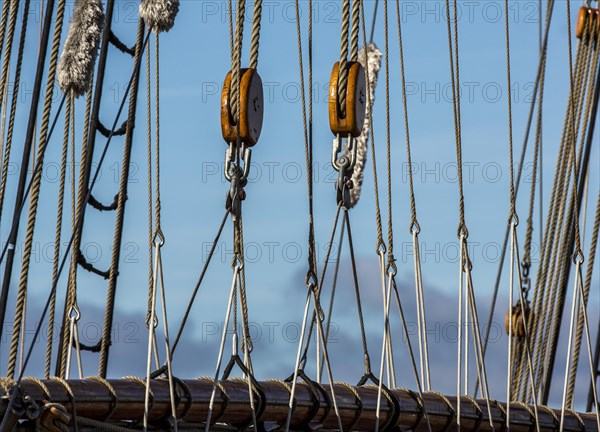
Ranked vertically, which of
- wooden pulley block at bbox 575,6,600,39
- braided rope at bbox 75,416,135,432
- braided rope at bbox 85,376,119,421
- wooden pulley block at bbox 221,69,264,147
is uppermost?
wooden pulley block at bbox 575,6,600,39

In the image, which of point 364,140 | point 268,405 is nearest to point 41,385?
point 268,405

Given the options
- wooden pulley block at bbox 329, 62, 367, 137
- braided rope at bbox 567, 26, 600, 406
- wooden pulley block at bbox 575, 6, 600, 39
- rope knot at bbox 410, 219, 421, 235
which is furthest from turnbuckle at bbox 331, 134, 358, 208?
wooden pulley block at bbox 575, 6, 600, 39

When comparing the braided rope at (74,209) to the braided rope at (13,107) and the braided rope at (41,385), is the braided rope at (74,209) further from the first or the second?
the braided rope at (41,385)

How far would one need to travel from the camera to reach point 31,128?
831 cm

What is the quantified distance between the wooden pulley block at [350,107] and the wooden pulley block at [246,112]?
1.06ft

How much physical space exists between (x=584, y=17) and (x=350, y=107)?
667 cm

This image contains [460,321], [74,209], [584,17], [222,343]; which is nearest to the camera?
[222,343]

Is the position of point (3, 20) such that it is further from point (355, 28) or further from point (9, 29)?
point (355, 28)

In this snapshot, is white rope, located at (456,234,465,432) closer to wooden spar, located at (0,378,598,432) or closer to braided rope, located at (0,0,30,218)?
wooden spar, located at (0,378,598,432)

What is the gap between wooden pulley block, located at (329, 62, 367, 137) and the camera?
5691 mm

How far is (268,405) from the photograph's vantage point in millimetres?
5859

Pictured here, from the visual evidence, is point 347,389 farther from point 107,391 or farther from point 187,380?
point 107,391

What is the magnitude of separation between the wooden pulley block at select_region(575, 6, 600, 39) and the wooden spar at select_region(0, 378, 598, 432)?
5.06 m

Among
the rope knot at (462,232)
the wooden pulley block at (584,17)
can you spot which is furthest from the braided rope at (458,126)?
the wooden pulley block at (584,17)
